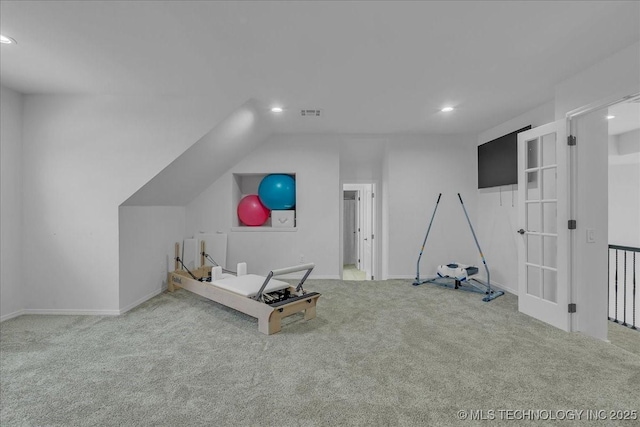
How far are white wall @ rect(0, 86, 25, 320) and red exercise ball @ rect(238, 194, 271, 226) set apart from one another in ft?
8.69

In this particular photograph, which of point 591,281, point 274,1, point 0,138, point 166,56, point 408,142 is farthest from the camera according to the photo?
point 408,142

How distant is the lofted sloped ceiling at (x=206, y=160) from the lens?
3502 mm

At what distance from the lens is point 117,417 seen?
165 centimetres

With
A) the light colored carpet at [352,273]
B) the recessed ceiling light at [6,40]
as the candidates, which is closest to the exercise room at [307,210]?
the recessed ceiling light at [6,40]

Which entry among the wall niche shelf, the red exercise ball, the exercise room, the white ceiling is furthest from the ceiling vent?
the red exercise ball

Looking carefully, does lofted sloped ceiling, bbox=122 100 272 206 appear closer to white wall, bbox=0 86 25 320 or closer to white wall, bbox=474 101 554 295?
white wall, bbox=0 86 25 320

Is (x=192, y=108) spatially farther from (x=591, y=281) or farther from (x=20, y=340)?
(x=591, y=281)

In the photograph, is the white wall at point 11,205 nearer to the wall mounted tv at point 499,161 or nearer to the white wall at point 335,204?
the white wall at point 335,204

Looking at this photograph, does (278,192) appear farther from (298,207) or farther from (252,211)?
(252,211)

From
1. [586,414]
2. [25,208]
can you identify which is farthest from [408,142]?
[25,208]

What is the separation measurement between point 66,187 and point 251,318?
2.47 m

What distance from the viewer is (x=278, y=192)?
479 centimetres

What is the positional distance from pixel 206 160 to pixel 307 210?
176 centimetres

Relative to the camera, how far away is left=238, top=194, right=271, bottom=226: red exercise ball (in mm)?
4973
